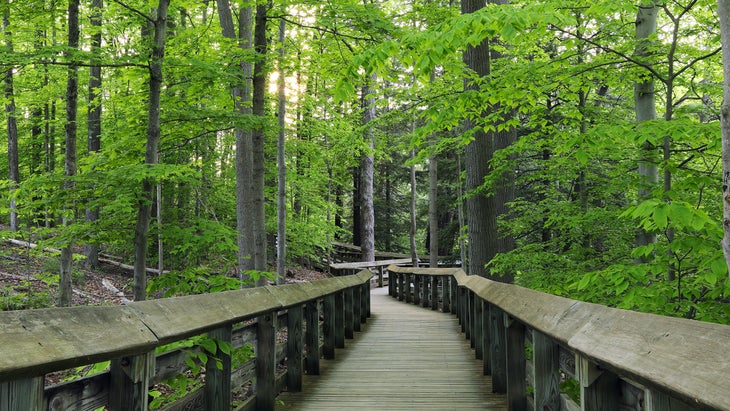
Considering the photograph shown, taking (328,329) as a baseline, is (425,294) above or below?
below

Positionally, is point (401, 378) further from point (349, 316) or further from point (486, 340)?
point (349, 316)

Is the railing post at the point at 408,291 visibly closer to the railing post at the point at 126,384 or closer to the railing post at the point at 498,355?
the railing post at the point at 498,355

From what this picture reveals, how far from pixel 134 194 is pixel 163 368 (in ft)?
11.8

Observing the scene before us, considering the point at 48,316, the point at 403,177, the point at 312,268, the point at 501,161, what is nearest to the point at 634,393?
the point at 48,316

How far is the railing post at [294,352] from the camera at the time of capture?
5184 millimetres

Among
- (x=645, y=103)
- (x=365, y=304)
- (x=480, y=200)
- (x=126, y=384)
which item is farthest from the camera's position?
(x=365, y=304)

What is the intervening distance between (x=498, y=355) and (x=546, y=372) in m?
2.00

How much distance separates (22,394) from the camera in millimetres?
1610

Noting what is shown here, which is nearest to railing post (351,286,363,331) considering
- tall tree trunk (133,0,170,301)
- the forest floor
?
tall tree trunk (133,0,170,301)

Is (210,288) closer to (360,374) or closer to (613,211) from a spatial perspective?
(360,374)

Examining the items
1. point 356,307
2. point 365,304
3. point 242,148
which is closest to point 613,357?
point 356,307

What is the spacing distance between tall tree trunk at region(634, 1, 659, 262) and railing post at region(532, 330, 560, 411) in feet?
9.60

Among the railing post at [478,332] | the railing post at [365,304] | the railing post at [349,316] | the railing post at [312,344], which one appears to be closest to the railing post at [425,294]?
the railing post at [365,304]

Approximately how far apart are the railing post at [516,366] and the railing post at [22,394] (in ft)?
10.7
